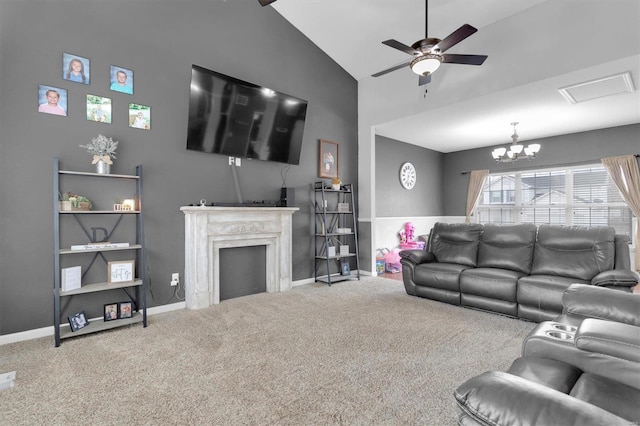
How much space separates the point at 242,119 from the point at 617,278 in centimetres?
420

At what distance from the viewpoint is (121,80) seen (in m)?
3.36

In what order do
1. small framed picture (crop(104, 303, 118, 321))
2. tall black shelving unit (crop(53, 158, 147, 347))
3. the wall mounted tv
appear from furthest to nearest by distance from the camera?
1. the wall mounted tv
2. small framed picture (crop(104, 303, 118, 321))
3. tall black shelving unit (crop(53, 158, 147, 347))

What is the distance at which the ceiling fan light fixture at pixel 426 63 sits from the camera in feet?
10.4

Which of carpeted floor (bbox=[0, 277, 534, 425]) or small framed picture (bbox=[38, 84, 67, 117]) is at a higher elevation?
small framed picture (bbox=[38, 84, 67, 117])

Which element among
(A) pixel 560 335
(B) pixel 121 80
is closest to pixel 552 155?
(A) pixel 560 335

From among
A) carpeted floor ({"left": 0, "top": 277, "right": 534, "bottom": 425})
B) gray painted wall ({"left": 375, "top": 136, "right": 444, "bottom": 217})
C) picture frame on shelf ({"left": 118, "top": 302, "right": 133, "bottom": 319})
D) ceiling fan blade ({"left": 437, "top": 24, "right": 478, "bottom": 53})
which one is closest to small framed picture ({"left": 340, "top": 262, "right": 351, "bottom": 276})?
gray painted wall ({"left": 375, "top": 136, "right": 444, "bottom": 217})

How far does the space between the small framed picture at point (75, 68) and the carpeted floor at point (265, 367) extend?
2405 mm

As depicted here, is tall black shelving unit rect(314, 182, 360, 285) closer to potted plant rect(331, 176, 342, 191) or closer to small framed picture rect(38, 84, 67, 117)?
potted plant rect(331, 176, 342, 191)

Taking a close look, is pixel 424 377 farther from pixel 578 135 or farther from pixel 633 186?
pixel 578 135

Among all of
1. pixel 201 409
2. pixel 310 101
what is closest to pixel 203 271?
pixel 201 409

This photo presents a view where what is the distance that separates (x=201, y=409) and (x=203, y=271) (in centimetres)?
212

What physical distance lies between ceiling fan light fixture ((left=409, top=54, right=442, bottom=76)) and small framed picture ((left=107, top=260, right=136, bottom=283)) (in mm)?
3448

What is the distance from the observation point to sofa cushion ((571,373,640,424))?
96 centimetres

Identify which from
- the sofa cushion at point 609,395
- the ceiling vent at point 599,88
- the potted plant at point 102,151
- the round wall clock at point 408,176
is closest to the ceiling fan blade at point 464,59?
the ceiling vent at point 599,88
